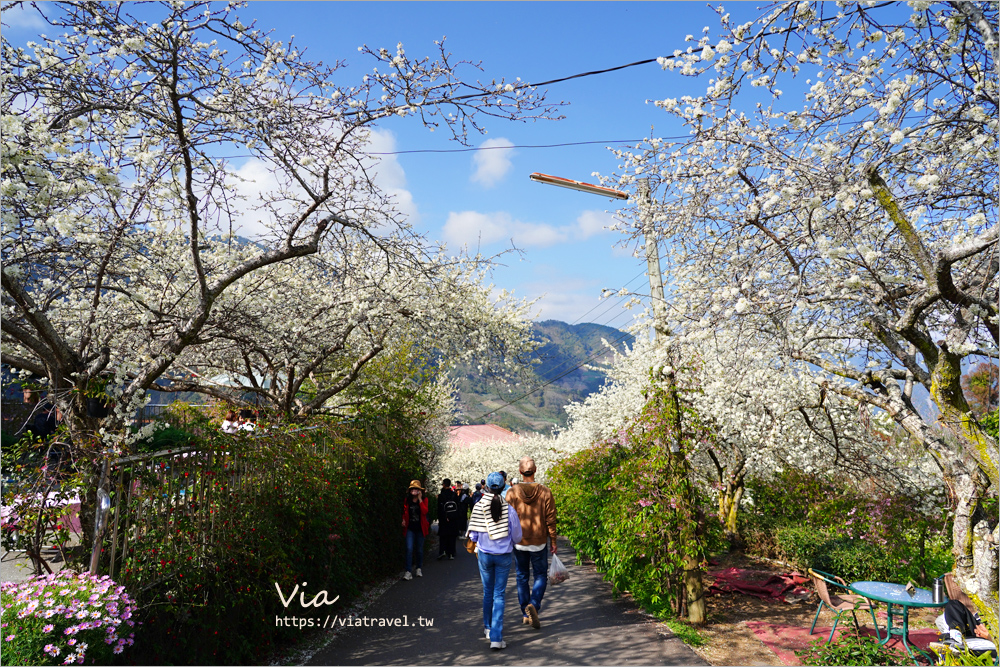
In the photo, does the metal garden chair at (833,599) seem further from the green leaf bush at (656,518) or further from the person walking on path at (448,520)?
the person walking on path at (448,520)

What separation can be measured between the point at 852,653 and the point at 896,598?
54cm

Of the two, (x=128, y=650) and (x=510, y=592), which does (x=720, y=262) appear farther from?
(x=128, y=650)

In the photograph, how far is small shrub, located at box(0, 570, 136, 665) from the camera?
2.95 m

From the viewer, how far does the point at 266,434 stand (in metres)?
5.73

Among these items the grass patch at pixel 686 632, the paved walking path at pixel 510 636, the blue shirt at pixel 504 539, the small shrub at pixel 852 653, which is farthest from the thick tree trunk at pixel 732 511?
the blue shirt at pixel 504 539

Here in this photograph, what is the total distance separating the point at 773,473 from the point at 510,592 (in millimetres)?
5254

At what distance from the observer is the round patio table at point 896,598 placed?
446 centimetres

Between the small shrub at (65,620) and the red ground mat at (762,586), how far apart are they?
5.88 m

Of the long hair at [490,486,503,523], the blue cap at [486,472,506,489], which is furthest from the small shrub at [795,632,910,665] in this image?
the blue cap at [486,472,506,489]

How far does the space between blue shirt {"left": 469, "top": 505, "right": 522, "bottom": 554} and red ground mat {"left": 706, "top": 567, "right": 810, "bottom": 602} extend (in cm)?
280

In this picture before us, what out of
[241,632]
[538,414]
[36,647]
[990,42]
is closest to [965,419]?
[990,42]

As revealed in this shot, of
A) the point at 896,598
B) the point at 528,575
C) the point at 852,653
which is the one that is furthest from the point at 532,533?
the point at 896,598

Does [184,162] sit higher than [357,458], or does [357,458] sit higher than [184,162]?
[184,162]

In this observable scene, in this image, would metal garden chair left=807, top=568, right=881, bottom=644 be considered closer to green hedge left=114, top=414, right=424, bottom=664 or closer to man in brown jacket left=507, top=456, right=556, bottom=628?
man in brown jacket left=507, top=456, right=556, bottom=628
